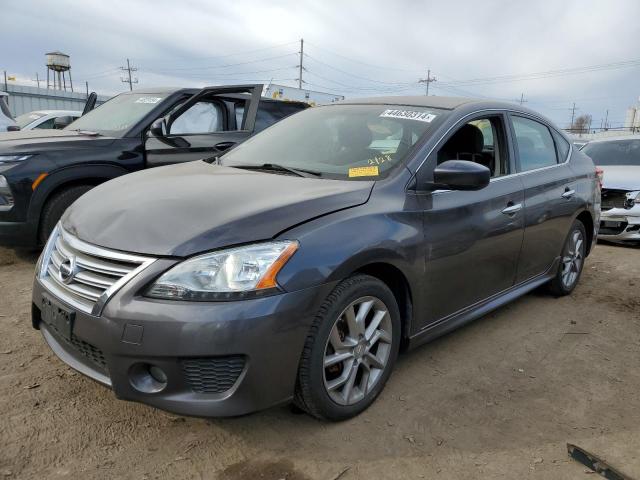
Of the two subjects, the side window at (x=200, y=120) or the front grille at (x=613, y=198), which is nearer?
the side window at (x=200, y=120)

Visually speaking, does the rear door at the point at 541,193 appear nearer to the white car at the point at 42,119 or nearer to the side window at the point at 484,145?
the side window at the point at 484,145

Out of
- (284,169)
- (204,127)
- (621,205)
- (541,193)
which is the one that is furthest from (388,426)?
(621,205)

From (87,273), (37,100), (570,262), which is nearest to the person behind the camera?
(87,273)

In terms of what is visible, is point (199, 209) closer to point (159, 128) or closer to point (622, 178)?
point (159, 128)

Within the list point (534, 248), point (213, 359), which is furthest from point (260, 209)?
point (534, 248)

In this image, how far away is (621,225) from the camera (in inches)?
277

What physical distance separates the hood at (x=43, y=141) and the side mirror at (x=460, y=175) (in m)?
3.60

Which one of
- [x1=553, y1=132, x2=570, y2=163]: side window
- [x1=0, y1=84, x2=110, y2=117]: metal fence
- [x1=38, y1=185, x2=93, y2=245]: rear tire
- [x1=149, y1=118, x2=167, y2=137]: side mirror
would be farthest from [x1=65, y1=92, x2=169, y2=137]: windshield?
[x1=0, y1=84, x2=110, y2=117]: metal fence

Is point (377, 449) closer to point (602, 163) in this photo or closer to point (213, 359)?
point (213, 359)

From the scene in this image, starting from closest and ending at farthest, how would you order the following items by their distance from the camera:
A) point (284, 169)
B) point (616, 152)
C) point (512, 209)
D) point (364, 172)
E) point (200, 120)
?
point (364, 172) < point (284, 169) < point (512, 209) < point (200, 120) < point (616, 152)

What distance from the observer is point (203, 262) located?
2105 millimetres

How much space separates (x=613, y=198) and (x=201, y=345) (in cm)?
695

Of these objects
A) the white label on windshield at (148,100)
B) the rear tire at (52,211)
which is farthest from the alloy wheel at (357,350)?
the white label on windshield at (148,100)

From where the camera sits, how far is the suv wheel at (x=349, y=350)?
228 cm
